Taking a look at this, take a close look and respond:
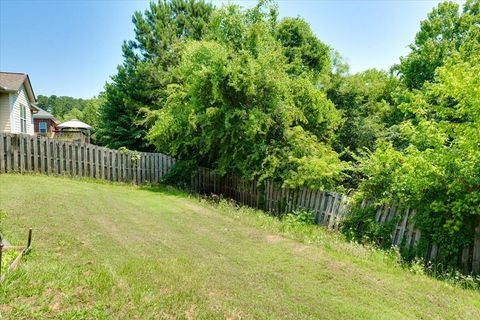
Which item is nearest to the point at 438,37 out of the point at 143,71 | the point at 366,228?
the point at 366,228

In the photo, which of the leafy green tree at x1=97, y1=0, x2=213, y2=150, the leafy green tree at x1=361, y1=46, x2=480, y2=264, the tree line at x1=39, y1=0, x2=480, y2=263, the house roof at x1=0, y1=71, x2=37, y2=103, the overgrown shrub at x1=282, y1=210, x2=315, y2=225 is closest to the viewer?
the leafy green tree at x1=361, y1=46, x2=480, y2=264

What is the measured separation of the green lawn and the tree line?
2.03 metres

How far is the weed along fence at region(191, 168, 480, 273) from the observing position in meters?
6.60

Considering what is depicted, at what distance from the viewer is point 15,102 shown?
1717 cm

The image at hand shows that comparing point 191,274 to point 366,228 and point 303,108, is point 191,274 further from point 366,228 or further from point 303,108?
point 303,108

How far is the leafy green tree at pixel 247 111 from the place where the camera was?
10719mm

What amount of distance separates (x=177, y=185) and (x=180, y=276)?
9.92 meters

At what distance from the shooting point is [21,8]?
1104cm

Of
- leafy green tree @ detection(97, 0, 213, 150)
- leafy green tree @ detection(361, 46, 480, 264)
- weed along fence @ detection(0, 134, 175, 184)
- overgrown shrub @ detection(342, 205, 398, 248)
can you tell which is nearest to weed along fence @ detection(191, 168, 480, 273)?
overgrown shrub @ detection(342, 205, 398, 248)

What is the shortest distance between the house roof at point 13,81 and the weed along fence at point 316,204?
1060 centimetres

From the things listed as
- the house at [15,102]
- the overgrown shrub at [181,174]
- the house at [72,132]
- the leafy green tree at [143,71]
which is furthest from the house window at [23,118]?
the overgrown shrub at [181,174]

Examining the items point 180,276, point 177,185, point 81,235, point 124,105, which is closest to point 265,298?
point 180,276

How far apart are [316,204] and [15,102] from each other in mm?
17043

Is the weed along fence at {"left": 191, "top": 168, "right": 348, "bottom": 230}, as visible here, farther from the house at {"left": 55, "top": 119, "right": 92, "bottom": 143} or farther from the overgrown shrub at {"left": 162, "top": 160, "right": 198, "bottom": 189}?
the house at {"left": 55, "top": 119, "right": 92, "bottom": 143}
